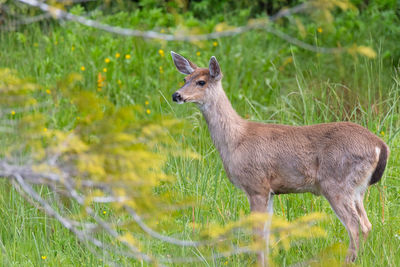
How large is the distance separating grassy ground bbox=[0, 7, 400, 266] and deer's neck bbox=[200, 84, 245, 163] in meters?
0.21

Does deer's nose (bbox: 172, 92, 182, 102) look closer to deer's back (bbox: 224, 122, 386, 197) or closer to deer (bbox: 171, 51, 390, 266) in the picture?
deer (bbox: 171, 51, 390, 266)

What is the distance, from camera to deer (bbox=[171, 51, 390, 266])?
181 inches

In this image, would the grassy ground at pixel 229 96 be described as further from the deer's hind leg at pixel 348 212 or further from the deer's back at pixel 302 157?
the deer's back at pixel 302 157

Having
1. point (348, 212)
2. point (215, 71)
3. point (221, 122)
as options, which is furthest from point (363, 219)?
point (215, 71)

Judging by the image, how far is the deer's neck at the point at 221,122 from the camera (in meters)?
5.03

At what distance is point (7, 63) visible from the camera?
8.73 metres

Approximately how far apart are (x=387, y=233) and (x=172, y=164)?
206cm

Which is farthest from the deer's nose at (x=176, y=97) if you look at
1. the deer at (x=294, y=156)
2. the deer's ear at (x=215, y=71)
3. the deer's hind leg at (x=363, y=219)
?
the deer's hind leg at (x=363, y=219)

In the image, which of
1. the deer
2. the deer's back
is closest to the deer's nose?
the deer

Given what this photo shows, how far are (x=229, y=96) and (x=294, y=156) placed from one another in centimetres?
331

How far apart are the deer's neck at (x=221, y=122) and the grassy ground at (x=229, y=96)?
21 cm

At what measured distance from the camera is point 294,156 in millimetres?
4777

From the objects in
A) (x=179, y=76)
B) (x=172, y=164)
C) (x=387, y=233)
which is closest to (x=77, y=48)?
(x=179, y=76)

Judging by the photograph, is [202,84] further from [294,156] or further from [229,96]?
[229,96]
